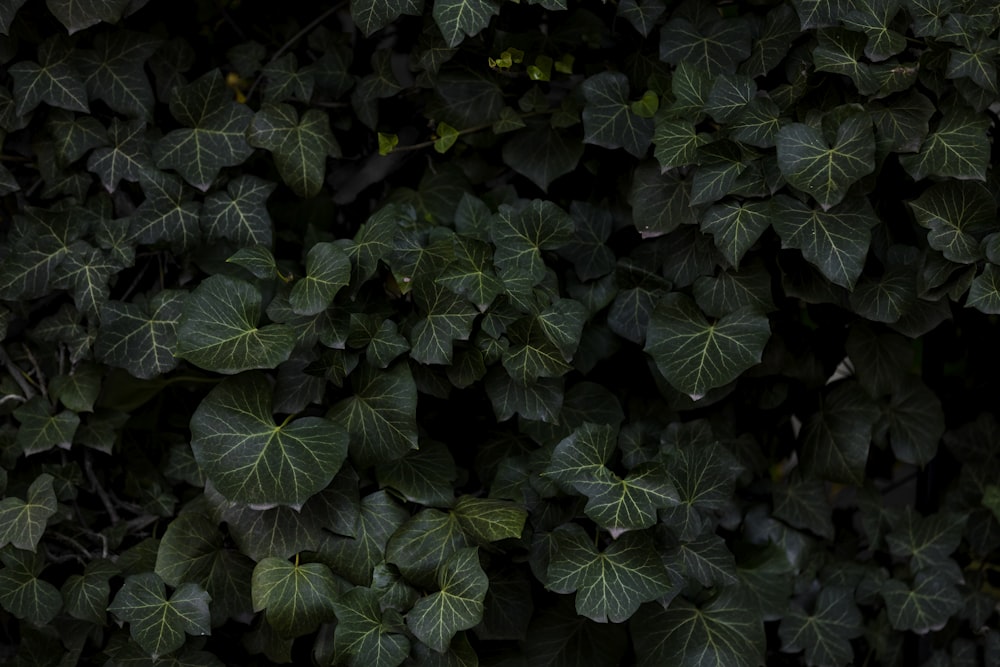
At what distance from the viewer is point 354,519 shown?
5.17 ft

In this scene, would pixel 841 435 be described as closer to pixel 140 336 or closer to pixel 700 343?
pixel 700 343

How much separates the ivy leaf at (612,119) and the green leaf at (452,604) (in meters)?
0.70

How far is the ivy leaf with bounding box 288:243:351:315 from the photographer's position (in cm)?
152

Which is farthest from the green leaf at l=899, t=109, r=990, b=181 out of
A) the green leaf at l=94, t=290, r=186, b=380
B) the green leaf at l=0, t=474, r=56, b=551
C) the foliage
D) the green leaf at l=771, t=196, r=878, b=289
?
the green leaf at l=0, t=474, r=56, b=551

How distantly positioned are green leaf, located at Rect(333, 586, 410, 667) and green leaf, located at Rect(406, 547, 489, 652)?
4cm

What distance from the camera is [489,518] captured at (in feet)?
5.11

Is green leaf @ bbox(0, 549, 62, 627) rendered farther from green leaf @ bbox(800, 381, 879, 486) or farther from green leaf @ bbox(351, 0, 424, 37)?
green leaf @ bbox(800, 381, 879, 486)

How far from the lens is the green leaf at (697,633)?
5.32 ft

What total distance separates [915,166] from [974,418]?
0.72 meters

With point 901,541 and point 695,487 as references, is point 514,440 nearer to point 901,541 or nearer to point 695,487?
point 695,487

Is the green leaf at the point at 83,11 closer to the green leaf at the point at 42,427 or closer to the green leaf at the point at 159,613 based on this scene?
the green leaf at the point at 42,427

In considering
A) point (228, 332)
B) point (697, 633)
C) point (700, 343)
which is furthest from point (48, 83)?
point (697, 633)

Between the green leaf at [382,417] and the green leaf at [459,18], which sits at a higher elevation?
the green leaf at [459,18]

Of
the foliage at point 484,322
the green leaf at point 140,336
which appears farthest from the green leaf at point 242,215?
the green leaf at point 140,336
